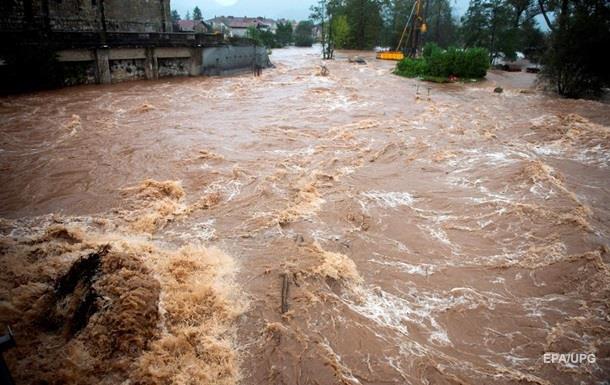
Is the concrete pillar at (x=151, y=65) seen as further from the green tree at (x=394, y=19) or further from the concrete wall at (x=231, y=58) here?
the green tree at (x=394, y=19)

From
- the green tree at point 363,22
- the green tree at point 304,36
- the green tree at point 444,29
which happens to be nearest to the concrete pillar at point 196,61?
the green tree at point 444,29

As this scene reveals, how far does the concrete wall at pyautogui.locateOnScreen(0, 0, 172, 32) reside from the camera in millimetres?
25953

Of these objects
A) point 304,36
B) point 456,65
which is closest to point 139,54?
point 456,65

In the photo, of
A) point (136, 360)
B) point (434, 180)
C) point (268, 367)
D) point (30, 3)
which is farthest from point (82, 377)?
point (30, 3)

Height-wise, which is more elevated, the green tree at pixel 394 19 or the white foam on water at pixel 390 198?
the green tree at pixel 394 19

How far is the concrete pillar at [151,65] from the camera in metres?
28.9

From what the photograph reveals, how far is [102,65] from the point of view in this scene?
2595cm

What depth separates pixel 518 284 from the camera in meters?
6.49

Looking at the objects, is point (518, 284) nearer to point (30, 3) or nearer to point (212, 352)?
point (212, 352)

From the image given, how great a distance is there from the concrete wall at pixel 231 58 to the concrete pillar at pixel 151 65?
14.4ft

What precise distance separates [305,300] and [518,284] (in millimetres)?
3748

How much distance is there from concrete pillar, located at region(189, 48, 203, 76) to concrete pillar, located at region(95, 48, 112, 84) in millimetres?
7324

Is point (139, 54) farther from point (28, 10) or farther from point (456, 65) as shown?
point (456, 65)

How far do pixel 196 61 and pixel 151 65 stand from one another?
428 centimetres
